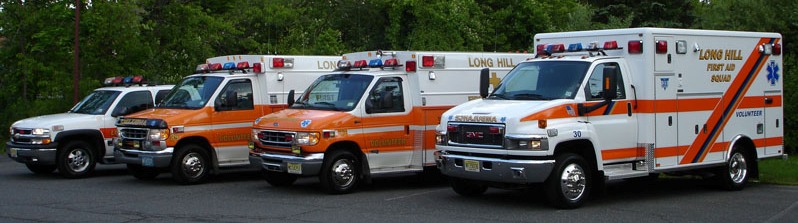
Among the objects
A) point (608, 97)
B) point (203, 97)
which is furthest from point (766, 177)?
point (203, 97)

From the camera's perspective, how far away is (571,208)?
1217cm

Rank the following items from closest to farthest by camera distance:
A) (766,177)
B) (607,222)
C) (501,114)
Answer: (607,222)
(501,114)
(766,177)

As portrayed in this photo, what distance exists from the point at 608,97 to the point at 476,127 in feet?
5.89

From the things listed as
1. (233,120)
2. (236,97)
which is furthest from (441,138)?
(233,120)

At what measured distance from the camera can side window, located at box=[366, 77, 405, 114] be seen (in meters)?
14.4

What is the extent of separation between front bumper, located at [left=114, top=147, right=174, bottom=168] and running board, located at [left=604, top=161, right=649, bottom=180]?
7.16 m

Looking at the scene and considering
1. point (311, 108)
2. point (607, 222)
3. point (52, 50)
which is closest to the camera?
point (607, 222)

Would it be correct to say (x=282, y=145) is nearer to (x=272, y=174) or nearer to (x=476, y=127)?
(x=272, y=174)

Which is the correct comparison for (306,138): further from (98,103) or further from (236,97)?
(98,103)

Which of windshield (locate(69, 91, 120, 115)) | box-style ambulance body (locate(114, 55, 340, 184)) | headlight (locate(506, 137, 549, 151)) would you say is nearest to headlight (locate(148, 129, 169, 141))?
box-style ambulance body (locate(114, 55, 340, 184))

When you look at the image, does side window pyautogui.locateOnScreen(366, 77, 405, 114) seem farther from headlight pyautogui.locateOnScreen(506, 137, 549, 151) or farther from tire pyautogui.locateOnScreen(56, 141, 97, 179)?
tire pyautogui.locateOnScreen(56, 141, 97, 179)

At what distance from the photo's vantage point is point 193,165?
15727mm

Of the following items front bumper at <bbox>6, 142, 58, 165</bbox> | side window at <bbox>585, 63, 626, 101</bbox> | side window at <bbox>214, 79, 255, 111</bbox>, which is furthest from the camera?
front bumper at <bbox>6, 142, 58, 165</bbox>

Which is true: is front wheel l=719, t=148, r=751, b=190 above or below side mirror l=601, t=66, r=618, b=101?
below
